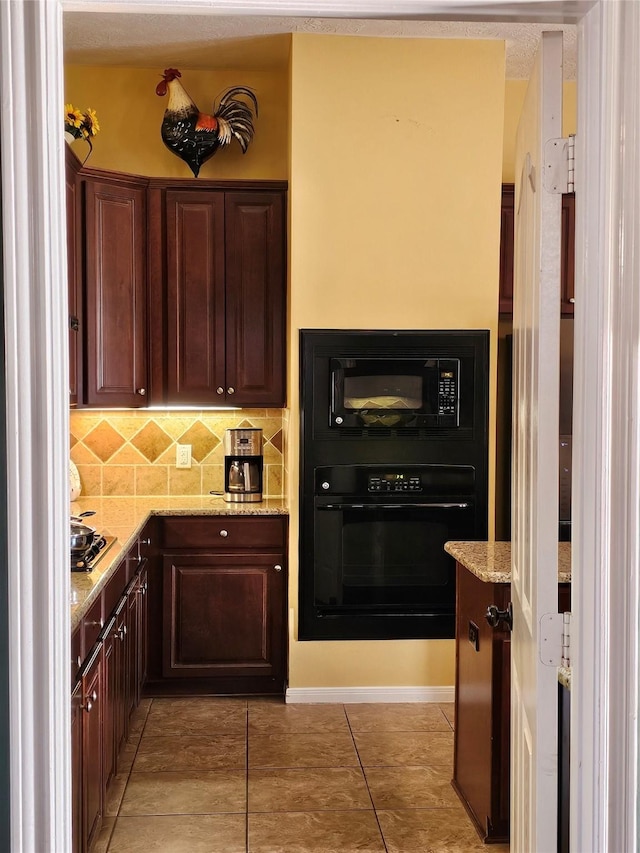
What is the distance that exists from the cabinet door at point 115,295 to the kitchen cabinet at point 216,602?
73 centimetres

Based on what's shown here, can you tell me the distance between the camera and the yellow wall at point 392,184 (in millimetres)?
4156

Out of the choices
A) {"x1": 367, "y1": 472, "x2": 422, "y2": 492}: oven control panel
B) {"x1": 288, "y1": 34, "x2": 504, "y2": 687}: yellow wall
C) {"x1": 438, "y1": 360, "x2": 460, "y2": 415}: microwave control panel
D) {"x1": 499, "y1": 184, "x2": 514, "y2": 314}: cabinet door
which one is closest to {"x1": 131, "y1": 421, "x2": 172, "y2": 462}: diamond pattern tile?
{"x1": 288, "y1": 34, "x2": 504, "y2": 687}: yellow wall

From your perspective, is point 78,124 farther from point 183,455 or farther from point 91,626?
point 91,626

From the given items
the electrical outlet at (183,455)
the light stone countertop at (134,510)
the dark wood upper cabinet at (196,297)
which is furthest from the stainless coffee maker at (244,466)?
the electrical outlet at (183,455)

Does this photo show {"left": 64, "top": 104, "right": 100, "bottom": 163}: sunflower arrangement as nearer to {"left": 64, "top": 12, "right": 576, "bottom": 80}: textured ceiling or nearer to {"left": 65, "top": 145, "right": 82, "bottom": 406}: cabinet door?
{"left": 65, "top": 145, "right": 82, "bottom": 406}: cabinet door

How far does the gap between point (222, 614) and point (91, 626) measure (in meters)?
1.75

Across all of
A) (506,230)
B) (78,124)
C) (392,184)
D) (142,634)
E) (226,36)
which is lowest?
(142,634)

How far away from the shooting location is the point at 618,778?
1420 millimetres

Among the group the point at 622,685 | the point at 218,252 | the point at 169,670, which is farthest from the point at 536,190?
the point at 169,670

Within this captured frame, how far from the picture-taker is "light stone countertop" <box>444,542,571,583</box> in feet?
8.46

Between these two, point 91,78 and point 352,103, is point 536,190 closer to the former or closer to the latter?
point 352,103

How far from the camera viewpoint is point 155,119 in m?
4.72

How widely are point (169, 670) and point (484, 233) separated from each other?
260 centimetres

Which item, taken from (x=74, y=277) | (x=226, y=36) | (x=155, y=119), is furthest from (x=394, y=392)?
(x=155, y=119)
